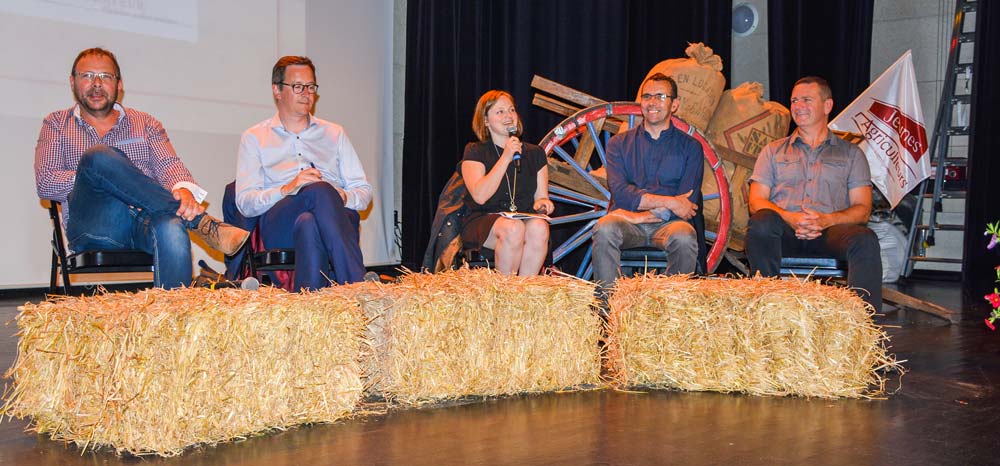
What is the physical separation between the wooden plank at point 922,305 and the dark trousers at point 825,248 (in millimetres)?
869

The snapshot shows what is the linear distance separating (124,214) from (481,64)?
3522mm

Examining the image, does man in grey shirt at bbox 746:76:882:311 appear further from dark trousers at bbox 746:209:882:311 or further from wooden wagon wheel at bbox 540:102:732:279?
wooden wagon wheel at bbox 540:102:732:279

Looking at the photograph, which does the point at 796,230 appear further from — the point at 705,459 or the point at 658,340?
the point at 705,459

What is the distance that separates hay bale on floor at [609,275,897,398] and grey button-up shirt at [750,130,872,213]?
1.21 meters

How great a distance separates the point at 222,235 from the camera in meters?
2.93

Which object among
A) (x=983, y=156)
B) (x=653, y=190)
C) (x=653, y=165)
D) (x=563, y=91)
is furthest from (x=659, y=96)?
(x=983, y=156)

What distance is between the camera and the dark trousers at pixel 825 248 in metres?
3.34

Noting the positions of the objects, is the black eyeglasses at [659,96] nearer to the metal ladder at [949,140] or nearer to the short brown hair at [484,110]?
the short brown hair at [484,110]

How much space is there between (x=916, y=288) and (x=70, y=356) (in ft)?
16.7

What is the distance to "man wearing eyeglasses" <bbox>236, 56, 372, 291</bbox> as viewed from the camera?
2.97m

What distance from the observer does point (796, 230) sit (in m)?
3.58

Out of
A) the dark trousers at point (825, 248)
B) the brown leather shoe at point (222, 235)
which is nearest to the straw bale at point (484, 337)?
the brown leather shoe at point (222, 235)

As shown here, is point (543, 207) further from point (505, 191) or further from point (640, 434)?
point (640, 434)

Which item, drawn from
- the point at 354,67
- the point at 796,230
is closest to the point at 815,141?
the point at 796,230
